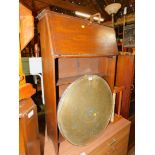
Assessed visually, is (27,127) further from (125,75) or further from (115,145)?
(125,75)

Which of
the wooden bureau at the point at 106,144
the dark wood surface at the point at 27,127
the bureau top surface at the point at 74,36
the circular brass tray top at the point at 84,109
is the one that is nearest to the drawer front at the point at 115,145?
the wooden bureau at the point at 106,144

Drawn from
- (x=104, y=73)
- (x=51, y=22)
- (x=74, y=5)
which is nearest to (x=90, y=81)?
(x=104, y=73)

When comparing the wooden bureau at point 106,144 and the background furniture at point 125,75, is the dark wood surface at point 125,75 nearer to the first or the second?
Result: the background furniture at point 125,75

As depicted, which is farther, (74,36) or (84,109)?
(84,109)

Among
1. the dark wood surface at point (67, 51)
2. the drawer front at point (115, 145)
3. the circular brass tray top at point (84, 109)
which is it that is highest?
the dark wood surface at point (67, 51)

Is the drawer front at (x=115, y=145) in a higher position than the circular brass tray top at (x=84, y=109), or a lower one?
lower

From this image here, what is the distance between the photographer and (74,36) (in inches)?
34.9

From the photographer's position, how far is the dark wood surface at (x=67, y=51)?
0.80 metres

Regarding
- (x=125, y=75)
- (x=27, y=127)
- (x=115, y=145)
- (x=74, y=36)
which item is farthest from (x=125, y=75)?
(x=27, y=127)

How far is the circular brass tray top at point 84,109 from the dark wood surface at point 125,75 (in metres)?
0.48

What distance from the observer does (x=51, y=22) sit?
787 millimetres

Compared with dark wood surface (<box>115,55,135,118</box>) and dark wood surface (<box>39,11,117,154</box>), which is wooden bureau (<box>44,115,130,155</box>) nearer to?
dark wood surface (<box>39,11,117,154</box>)

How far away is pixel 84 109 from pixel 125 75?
2.75 ft
